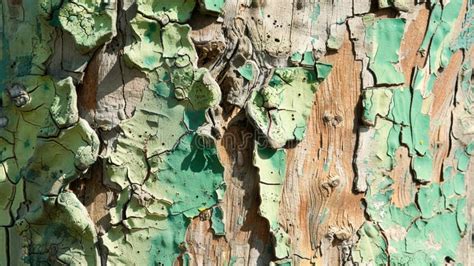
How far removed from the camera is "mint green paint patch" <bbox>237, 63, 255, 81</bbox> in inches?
81.4

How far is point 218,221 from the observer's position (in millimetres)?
2094

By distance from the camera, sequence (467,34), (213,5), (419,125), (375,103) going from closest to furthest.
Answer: (213,5), (375,103), (419,125), (467,34)

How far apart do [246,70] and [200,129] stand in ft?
0.60

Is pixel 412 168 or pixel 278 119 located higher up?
pixel 278 119

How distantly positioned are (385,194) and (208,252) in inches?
19.5

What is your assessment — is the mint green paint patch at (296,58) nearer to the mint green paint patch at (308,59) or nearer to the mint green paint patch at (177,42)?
the mint green paint patch at (308,59)

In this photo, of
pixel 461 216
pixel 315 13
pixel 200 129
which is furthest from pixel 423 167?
pixel 200 129

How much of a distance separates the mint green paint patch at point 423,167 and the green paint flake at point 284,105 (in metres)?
0.38

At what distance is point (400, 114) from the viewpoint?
7.33 feet

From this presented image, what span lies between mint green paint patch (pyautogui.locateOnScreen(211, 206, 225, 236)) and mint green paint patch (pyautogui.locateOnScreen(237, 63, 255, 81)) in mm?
325

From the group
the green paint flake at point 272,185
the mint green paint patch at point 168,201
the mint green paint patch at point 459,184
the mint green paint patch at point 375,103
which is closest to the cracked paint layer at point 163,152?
the mint green paint patch at point 168,201

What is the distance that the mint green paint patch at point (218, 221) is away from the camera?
→ 2.09 meters

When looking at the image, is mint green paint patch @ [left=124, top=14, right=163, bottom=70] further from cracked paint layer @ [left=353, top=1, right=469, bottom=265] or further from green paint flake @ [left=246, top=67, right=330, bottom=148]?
cracked paint layer @ [left=353, top=1, right=469, bottom=265]

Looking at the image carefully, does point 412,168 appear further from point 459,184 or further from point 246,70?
point 246,70
